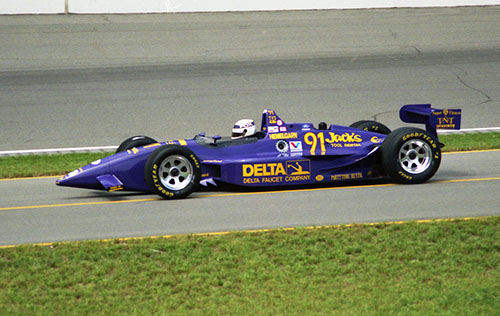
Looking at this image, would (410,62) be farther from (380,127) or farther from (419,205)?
(419,205)

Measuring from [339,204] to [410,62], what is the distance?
42.5ft

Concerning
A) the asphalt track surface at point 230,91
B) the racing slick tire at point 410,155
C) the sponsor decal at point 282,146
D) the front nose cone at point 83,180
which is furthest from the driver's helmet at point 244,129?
the front nose cone at point 83,180

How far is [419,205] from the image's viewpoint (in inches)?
397

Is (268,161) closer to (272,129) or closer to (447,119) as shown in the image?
(272,129)

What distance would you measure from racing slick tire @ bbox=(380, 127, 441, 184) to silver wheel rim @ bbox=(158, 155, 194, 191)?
2868mm

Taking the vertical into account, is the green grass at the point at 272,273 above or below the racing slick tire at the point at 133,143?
below

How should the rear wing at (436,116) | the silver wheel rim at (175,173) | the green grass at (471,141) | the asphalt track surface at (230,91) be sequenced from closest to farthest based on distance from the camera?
the asphalt track surface at (230,91) → the silver wheel rim at (175,173) → the rear wing at (436,116) → the green grass at (471,141)

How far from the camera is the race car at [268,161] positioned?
1073 cm

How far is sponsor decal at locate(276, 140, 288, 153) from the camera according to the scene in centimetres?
1118

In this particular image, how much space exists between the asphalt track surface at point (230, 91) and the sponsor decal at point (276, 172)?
9.2 inches

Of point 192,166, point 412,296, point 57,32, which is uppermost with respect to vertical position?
point 57,32

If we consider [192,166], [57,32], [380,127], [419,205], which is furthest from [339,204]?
[57,32]

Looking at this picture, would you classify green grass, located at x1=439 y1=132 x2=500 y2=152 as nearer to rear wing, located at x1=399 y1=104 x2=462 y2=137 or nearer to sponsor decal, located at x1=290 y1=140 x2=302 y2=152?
rear wing, located at x1=399 y1=104 x2=462 y2=137

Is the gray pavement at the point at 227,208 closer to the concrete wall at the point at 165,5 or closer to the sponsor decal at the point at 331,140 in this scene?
the sponsor decal at the point at 331,140
